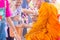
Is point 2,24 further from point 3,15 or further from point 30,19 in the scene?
point 30,19

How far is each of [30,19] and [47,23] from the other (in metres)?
0.13

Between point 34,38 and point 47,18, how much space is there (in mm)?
171

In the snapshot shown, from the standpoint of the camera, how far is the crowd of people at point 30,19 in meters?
1.19

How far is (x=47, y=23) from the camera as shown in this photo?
3.95 ft

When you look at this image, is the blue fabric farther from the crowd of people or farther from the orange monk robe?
the orange monk robe

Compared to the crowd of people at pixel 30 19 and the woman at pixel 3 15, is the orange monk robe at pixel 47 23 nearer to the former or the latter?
the crowd of people at pixel 30 19

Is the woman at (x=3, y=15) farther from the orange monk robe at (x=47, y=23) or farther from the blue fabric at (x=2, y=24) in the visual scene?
the orange monk robe at (x=47, y=23)

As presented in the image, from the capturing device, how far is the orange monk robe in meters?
1.20

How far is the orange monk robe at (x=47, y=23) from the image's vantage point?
1.20 m

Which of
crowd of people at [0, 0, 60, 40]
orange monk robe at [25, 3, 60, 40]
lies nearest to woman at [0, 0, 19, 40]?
crowd of people at [0, 0, 60, 40]

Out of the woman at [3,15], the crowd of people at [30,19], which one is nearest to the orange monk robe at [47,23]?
the crowd of people at [30,19]

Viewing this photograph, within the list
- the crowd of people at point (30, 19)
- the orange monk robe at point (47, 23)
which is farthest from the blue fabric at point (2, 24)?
the orange monk robe at point (47, 23)

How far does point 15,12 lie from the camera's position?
1.20 m

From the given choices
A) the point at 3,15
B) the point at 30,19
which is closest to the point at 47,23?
the point at 30,19
